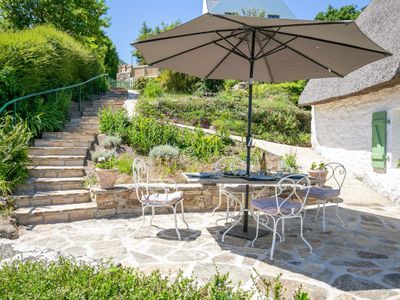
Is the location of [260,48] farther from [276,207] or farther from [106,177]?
[106,177]

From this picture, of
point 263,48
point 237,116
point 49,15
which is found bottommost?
point 237,116

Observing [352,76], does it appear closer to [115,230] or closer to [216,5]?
[115,230]

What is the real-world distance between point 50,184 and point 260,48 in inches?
152

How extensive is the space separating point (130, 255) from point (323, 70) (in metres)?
3.34

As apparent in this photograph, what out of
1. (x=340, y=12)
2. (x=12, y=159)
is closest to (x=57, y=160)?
(x=12, y=159)

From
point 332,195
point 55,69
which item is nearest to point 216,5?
point 55,69

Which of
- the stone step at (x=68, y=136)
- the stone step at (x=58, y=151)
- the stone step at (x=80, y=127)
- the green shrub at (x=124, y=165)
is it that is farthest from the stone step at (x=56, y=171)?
the stone step at (x=80, y=127)

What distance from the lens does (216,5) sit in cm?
2312

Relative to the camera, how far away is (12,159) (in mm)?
5250

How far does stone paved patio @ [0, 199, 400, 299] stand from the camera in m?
3.09

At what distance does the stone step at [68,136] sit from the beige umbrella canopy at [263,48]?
314 cm

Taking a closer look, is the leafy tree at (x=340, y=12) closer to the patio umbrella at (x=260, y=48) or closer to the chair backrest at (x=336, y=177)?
the chair backrest at (x=336, y=177)

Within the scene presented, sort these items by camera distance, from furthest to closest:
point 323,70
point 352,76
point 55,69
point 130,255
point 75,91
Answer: point 75,91, point 55,69, point 352,76, point 323,70, point 130,255

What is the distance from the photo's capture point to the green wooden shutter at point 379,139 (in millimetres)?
6559
